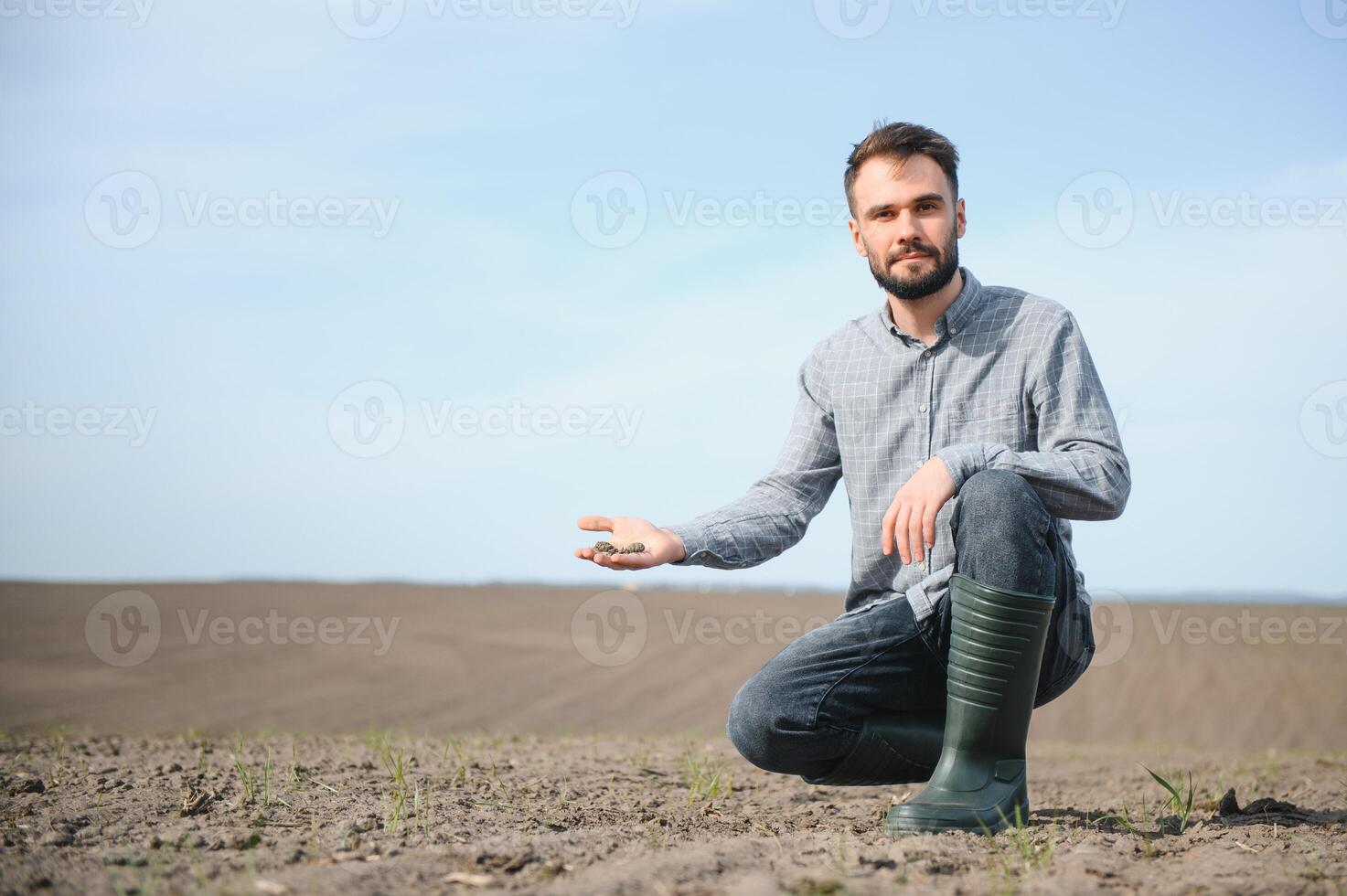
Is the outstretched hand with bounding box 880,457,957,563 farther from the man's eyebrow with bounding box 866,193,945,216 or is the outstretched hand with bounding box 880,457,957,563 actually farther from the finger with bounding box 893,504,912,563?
the man's eyebrow with bounding box 866,193,945,216

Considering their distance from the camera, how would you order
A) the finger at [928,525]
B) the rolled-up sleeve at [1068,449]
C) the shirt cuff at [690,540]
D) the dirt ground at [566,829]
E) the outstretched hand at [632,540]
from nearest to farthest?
the dirt ground at [566,829]
the finger at [928,525]
the rolled-up sleeve at [1068,449]
the outstretched hand at [632,540]
the shirt cuff at [690,540]

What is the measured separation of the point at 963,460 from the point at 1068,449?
1.04ft

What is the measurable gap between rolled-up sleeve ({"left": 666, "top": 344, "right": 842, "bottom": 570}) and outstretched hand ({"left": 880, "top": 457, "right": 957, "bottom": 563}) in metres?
0.55

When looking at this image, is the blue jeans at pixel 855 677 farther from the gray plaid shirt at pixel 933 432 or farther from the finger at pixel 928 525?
the finger at pixel 928 525

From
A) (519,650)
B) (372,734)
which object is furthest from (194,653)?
(372,734)

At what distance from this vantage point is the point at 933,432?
9.07 ft

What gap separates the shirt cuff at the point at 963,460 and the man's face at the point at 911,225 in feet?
1.76

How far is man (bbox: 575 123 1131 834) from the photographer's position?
2.33 metres

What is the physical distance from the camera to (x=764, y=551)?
9.40ft

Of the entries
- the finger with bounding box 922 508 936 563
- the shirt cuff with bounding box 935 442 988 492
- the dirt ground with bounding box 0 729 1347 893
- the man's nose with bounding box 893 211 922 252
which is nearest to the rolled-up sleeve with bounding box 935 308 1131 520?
the shirt cuff with bounding box 935 442 988 492

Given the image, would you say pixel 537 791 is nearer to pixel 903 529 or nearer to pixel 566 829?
pixel 566 829

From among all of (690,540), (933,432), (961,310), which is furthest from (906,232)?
(690,540)

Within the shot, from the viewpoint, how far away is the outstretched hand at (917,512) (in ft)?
7.46

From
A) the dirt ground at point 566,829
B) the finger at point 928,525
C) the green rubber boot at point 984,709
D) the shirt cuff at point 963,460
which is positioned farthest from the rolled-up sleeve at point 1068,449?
the dirt ground at point 566,829
